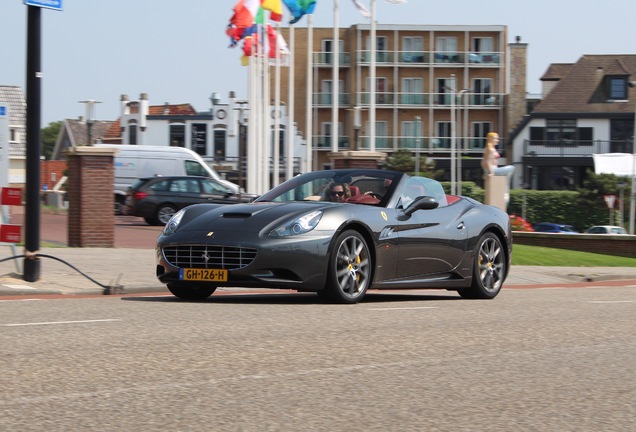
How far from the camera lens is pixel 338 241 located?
10883 millimetres

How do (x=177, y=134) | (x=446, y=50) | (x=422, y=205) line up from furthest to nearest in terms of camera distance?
(x=446, y=50), (x=177, y=134), (x=422, y=205)

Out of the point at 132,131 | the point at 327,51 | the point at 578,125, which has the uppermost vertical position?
the point at 327,51

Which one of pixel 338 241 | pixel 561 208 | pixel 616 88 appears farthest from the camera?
pixel 616 88

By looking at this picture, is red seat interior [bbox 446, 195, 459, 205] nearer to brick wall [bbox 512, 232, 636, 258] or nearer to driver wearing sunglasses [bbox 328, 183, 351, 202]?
driver wearing sunglasses [bbox 328, 183, 351, 202]

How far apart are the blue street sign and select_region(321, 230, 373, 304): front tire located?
165 inches

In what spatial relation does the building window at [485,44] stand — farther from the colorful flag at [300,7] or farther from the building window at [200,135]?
the colorful flag at [300,7]

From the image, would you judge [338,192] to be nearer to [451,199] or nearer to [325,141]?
[451,199]

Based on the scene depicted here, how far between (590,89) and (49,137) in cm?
8777

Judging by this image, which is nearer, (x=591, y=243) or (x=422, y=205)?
(x=422, y=205)

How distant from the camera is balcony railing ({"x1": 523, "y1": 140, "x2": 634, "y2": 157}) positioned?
76.9m

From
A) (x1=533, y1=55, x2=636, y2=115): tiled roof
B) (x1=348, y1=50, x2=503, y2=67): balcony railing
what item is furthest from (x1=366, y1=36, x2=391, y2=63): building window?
(x1=533, y1=55, x2=636, y2=115): tiled roof

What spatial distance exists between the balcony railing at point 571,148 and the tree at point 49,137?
261 ft

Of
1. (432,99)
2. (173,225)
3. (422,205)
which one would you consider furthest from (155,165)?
(432,99)

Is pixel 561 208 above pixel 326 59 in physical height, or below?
below
